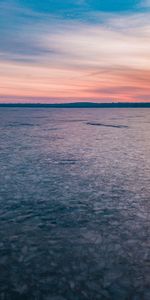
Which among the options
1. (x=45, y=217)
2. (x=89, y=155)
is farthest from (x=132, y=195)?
(x=89, y=155)

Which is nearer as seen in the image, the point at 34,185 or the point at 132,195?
the point at 132,195

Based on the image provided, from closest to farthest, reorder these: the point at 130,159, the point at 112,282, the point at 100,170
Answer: the point at 112,282 < the point at 100,170 < the point at 130,159

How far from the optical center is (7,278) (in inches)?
200

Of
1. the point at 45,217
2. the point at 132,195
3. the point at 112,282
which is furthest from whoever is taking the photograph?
the point at 132,195

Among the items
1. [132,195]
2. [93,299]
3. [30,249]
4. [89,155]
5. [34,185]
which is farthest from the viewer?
[89,155]

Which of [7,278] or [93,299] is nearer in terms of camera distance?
[93,299]

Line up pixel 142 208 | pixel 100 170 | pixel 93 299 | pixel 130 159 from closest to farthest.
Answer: pixel 93 299, pixel 142 208, pixel 100 170, pixel 130 159

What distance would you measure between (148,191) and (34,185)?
153 inches

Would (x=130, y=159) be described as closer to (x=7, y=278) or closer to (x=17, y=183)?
(x=17, y=183)

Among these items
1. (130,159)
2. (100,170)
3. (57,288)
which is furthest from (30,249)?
(130,159)

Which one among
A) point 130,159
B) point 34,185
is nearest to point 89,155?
point 130,159

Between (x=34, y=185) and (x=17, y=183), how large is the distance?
26.2 inches

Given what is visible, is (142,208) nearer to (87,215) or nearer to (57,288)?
(87,215)

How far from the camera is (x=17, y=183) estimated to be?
10531mm
